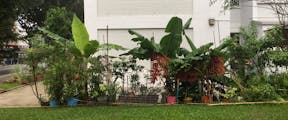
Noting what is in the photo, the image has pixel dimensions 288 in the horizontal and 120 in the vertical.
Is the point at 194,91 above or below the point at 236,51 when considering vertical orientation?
below

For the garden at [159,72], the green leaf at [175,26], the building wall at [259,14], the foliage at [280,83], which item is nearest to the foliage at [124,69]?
the garden at [159,72]

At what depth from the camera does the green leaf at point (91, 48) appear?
14.5m

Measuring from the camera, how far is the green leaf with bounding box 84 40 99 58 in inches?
571

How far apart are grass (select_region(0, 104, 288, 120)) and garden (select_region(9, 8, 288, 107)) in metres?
1.02

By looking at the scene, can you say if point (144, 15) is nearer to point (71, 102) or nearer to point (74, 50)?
point (74, 50)

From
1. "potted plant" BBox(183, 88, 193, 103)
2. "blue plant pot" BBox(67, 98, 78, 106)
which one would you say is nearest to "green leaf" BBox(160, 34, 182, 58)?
"potted plant" BBox(183, 88, 193, 103)

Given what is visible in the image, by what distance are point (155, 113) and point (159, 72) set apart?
9.07ft

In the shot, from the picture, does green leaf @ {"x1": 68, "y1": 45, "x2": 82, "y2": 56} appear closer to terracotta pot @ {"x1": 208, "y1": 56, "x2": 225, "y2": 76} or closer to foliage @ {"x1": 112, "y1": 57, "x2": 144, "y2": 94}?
foliage @ {"x1": 112, "y1": 57, "x2": 144, "y2": 94}

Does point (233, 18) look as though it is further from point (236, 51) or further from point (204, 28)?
point (236, 51)

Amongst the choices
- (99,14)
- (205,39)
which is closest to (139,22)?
(99,14)

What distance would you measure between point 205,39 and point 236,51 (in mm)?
3896

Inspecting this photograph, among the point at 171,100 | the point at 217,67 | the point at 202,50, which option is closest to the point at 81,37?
the point at 171,100

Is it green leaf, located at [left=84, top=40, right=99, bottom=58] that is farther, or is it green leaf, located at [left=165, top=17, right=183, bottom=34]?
green leaf, located at [left=84, top=40, right=99, bottom=58]

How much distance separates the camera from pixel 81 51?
584 inches
